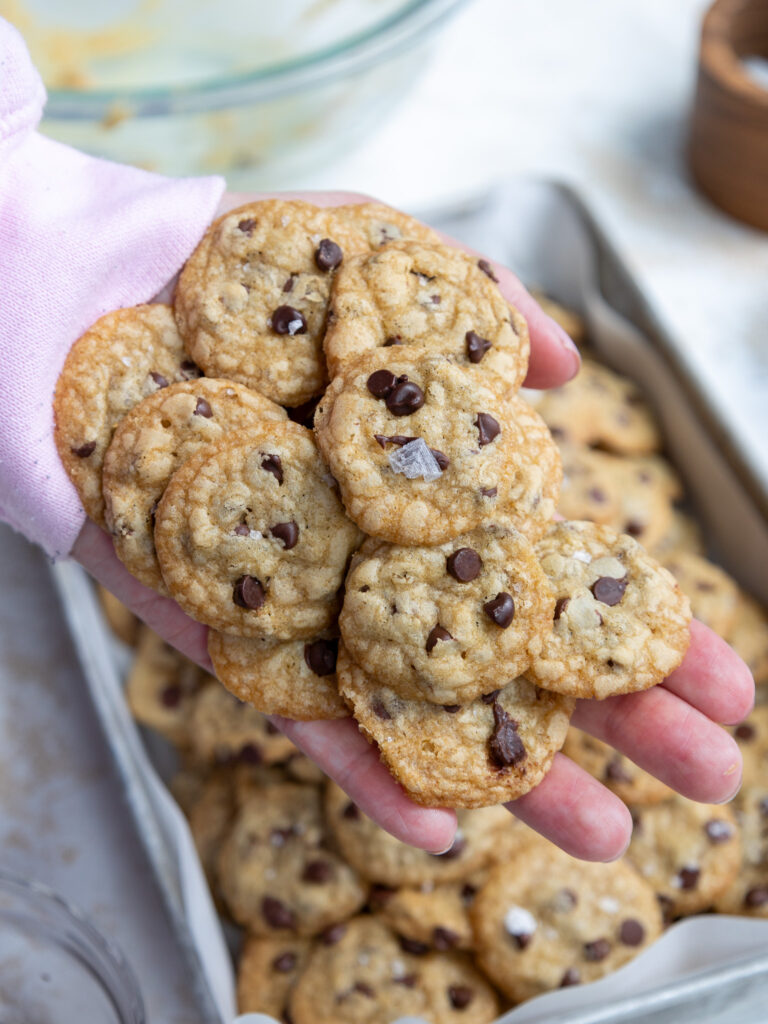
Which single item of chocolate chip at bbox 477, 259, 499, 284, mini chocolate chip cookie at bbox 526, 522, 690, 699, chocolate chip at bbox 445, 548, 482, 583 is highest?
chocolate chip at bbox 477, 259, 499, 284

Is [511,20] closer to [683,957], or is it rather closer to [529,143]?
[529,143]

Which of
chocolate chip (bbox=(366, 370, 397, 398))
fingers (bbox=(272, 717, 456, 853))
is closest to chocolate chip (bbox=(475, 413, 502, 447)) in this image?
chocolate chip (bbox=(366, 370, 397, 398))

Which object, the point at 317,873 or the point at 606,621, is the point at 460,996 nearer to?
the point at 317,873

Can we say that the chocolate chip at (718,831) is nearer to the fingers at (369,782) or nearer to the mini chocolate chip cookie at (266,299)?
the fingers at (369,782)

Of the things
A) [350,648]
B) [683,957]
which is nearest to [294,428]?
[350,648]

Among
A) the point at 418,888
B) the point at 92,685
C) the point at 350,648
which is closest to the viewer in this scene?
the point at 350,648

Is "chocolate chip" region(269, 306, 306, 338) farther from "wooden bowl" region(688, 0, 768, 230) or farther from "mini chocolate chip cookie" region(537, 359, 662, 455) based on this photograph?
"wooden bowl" region(688, 0, 768, 230)
